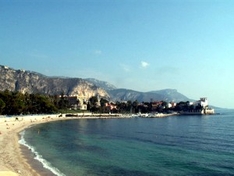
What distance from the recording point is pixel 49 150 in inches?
1893

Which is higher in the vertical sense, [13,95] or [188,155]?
[13,95]

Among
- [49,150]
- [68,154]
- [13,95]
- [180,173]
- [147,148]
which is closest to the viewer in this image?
[180,173]

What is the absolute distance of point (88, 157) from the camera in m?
42.2

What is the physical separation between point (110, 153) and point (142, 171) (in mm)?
12220

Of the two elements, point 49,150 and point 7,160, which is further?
point 49,150

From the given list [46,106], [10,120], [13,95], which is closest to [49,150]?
[10,120]

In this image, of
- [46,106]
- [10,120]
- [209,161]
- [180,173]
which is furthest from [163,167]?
[46,106]

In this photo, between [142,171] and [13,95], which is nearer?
[142,171]

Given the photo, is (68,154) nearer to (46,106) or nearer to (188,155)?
(188,155)

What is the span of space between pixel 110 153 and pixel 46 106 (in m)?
120

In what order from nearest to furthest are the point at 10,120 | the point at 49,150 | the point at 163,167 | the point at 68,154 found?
1. the point at 163,167
2. the point at 68,154
3. the point at 49,150
4. the point at 10,120

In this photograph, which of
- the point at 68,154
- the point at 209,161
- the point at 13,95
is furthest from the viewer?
the point at 13,95

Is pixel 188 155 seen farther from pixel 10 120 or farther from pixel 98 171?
pixel 10 120

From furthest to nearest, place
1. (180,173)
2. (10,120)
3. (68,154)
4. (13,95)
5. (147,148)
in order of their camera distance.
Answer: (13,95) → (10,120) → (147,148) → (68,154) → (180,173)
